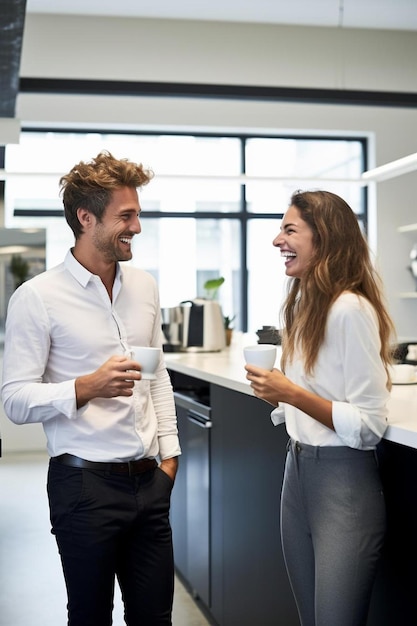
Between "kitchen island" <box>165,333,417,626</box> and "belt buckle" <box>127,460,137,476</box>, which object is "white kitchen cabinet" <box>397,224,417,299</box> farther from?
"belt buckle" <box>127,460,137,476</box>

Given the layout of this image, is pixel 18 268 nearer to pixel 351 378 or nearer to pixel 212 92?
pixel 351 378

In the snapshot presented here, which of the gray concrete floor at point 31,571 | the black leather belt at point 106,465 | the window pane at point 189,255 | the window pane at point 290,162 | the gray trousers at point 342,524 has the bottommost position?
the gray concrete floor at point 31,571

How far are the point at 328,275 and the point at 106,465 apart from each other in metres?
0.63

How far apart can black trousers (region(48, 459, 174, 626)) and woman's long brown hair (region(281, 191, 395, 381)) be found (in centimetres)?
46

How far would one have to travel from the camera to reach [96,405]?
6.01ft

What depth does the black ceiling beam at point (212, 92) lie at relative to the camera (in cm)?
478

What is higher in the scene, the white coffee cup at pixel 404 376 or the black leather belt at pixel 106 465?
the white coffee cup at pixel 404 376

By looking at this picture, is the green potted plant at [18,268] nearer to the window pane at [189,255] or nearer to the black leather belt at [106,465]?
the black leather belt at [106,465]

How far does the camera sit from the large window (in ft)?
27.6

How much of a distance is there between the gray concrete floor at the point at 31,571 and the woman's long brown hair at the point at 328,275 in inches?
72.8

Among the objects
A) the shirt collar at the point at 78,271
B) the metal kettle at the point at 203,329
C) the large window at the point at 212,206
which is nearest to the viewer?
the shirt collar at the point at 78,271

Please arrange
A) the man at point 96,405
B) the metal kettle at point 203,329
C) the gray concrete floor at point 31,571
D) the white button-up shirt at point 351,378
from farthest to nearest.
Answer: the metal kettle at point 203,329, the gray concrete floor at point 31,571, the man at point 96,405, the white button-up shirt at point 351,378

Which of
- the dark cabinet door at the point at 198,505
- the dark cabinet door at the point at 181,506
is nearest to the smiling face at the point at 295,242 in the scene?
the dark cabinet door at the point at 198,505

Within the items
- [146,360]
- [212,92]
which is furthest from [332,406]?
[212,92]
